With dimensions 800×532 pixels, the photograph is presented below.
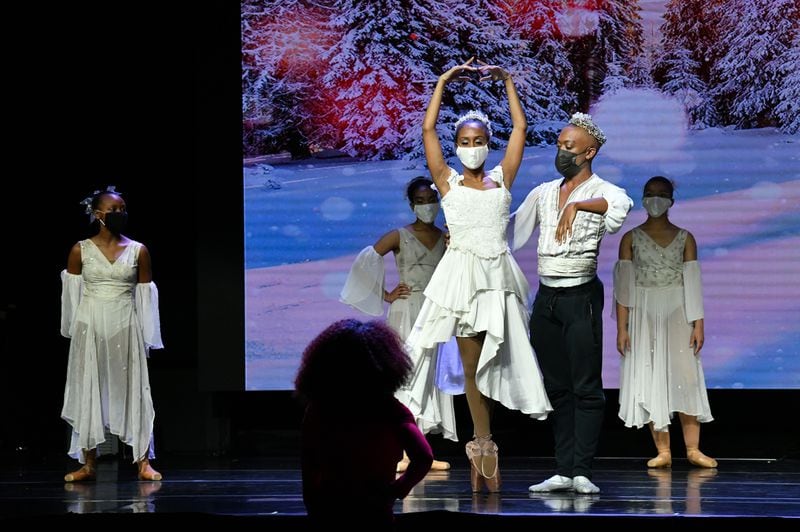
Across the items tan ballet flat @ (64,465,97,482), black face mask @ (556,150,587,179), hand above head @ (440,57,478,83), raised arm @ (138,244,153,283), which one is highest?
hand above head @ (440,57,478,83)

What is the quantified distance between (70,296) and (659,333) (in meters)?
3.07

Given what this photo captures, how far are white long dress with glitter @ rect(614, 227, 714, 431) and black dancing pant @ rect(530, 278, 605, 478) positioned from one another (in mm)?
1528

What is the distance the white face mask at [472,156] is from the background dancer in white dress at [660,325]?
166cm

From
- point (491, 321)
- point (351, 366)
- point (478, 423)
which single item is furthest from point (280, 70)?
point (351, 366)

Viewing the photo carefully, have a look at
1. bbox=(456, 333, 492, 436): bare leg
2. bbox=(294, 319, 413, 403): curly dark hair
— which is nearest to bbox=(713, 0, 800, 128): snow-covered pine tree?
bbox=(456, 333, 492, 436): bare leg

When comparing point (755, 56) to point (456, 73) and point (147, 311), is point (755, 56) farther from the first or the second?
point (147, 311)

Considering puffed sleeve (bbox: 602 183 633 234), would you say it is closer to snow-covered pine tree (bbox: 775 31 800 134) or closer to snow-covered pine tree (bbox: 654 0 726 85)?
snow-covered pine tree (bbox: 654 0 726 85)

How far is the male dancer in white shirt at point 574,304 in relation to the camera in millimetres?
4750

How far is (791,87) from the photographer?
6.64 meters

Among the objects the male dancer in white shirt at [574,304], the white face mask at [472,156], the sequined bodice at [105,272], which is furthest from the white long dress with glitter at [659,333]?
the sequined bodice at [105,272]

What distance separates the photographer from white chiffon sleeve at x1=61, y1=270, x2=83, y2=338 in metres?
6.06

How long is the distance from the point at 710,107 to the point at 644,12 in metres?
0.65

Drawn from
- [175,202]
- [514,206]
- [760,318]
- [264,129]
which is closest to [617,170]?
[514,206]

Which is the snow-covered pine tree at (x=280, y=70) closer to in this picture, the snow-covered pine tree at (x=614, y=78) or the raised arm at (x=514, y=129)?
the snow-covered pine tree at (x=614, y=78)
